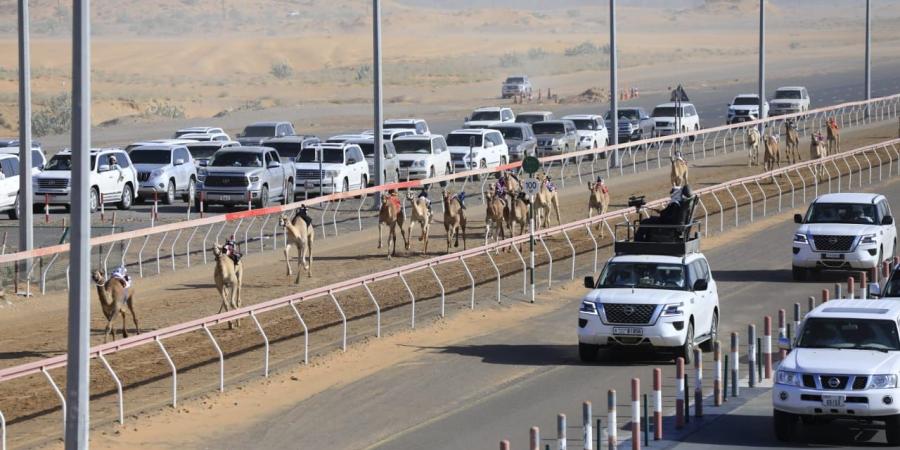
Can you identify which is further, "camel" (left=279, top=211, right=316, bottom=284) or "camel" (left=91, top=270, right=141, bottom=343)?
"camel" (left=279, top=211, right=316, bottom=284)

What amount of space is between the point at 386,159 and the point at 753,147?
1275 cm

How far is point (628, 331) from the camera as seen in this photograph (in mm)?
20875

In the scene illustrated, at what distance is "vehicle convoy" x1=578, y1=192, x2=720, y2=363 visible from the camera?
68.4ft

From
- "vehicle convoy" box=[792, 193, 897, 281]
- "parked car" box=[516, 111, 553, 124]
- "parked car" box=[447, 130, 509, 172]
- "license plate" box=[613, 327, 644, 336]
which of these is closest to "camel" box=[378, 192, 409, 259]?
"vehicle convoy" box=[792, 193, 897, 281]

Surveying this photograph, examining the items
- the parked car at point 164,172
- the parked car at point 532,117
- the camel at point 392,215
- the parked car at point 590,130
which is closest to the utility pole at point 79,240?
the camel at point 392,215

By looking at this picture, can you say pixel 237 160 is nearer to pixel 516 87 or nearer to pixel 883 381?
pixel 883 381

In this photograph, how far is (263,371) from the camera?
20750mm

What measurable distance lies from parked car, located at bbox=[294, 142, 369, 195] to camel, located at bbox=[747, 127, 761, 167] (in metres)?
13.0

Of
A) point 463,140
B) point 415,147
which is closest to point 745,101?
point 463,140

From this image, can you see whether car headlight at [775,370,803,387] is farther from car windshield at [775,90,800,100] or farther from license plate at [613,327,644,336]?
car windshield at [775,90,800,100]

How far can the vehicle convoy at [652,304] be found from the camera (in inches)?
821

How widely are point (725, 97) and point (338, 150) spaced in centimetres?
5322

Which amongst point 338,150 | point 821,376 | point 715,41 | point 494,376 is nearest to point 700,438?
point 821,376

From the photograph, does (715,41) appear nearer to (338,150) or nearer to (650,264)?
(338,150)
